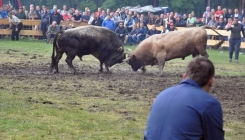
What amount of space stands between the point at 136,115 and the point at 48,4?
40.1m

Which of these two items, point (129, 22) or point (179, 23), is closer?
point (129, 22)

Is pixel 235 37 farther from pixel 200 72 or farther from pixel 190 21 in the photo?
pixel 200 72

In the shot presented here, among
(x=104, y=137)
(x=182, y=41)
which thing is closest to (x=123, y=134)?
(x=104, y=137)

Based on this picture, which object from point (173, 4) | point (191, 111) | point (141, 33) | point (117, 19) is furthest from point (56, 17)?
point (191, 111)

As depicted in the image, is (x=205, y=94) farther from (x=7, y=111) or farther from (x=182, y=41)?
(x=182, y=41)

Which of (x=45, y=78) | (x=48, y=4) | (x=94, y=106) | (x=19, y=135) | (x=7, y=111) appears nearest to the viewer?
(x=19, y=135)

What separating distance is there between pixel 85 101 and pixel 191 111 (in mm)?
7156

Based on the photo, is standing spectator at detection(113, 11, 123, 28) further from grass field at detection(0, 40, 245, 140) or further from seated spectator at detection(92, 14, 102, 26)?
grass field at detection(0, 40, 245, 140)

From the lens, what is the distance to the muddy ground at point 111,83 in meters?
12.2

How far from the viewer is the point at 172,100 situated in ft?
14.1

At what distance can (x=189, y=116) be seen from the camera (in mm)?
4195

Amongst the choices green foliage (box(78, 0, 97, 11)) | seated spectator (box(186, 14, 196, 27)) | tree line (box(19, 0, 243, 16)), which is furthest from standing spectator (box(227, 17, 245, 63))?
green foliage (box(78, 0, 97, 11))

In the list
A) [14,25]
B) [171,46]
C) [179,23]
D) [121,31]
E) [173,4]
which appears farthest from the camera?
[173,4]

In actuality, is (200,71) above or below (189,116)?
above
